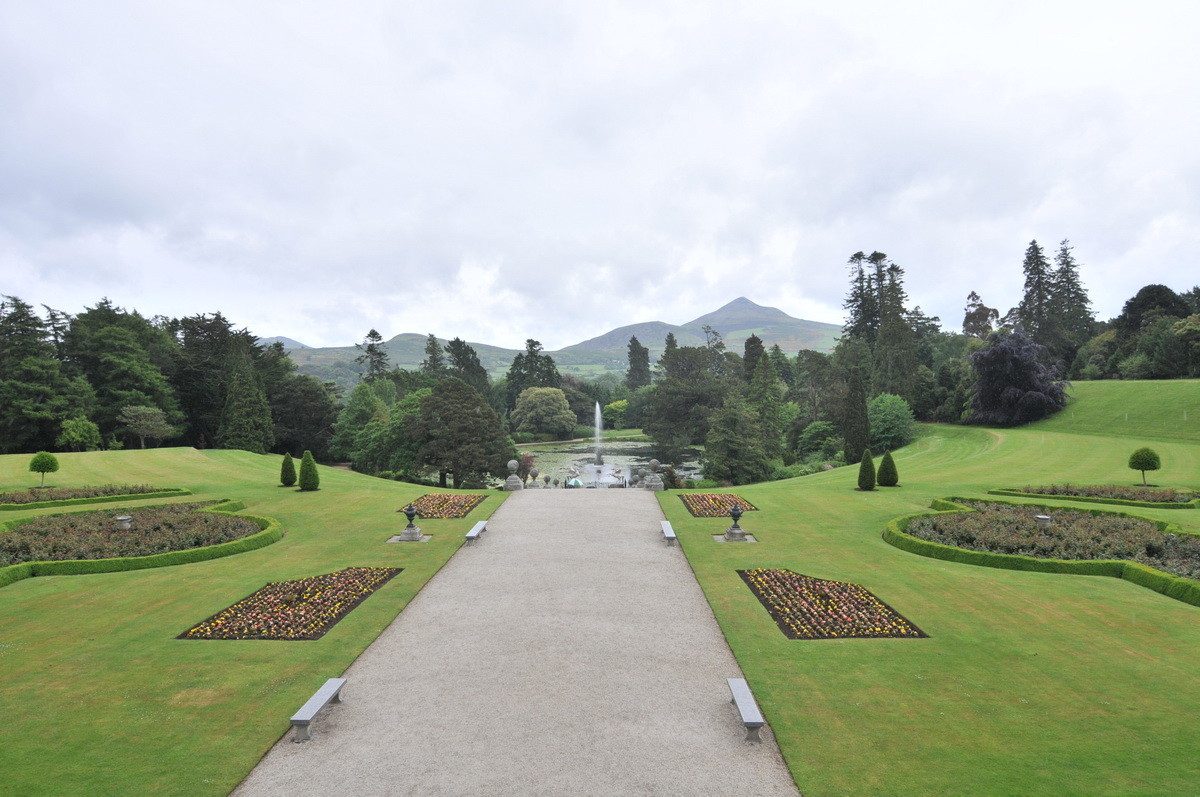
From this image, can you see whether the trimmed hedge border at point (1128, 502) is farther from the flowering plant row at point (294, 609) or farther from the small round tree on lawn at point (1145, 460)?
the flowering plant row at point (294, 609)

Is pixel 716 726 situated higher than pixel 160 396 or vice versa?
pixel 160 396

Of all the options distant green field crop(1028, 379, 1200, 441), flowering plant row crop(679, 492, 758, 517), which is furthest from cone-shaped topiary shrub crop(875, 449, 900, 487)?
distant green field crop(1028, 379, 1200, 441)

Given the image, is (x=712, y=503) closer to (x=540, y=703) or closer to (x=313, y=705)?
(x=540, y=703)

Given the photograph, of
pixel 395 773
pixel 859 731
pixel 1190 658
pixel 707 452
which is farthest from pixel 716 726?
pixel 707 452

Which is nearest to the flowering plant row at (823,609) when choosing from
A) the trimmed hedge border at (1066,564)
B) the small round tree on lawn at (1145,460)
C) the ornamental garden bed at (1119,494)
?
the trimmed hedge border at (1066,564)

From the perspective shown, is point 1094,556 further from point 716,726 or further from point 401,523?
point 401,523

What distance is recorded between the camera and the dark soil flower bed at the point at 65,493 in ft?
88.1

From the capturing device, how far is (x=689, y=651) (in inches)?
477

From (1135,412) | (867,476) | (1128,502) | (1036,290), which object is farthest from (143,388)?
(1036,290)

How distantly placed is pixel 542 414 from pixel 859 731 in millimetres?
90462

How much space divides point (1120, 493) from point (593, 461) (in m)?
51.9

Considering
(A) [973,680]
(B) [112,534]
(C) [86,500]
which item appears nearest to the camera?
(A) [973,680]

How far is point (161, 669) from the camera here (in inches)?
446

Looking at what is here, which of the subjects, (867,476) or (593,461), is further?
(593,461)
